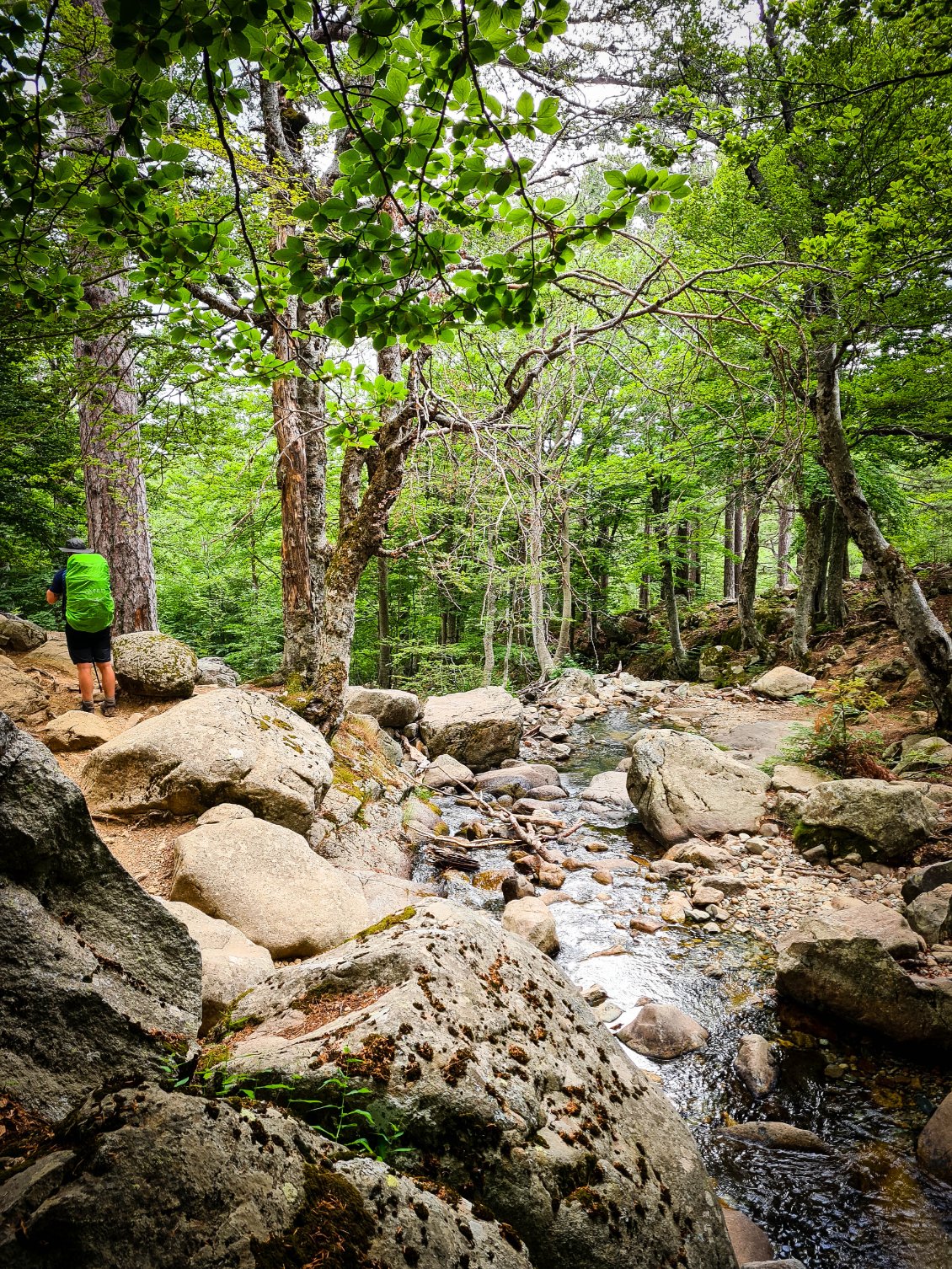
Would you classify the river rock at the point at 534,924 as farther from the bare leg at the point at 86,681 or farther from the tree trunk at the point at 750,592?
the tree trunk at the point at 750,592

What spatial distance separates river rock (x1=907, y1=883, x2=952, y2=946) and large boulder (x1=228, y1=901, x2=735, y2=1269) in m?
3.81

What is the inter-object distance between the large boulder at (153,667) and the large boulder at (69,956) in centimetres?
577

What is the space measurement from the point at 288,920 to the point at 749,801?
6.78m

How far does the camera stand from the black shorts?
261 inches

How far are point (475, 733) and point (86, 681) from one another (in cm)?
686

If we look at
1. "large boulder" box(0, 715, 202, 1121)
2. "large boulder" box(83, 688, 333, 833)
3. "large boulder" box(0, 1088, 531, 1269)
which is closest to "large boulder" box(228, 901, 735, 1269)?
"large boulder" box(0, 1088, 531, 1269)

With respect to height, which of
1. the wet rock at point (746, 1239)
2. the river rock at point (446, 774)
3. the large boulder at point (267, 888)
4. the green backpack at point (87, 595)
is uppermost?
the green backpack at point (87, 595)

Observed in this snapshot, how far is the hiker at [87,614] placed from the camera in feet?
21.5

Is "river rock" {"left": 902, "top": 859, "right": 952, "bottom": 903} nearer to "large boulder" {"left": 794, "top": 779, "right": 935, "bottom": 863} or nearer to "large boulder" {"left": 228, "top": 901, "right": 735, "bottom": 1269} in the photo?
"large boulder" {"left": 794, "top": 779, "right": 935, "bottom": 863}

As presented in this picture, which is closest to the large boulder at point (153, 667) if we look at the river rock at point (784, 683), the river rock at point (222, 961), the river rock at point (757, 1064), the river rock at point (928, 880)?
the river rock at point (222, 961)

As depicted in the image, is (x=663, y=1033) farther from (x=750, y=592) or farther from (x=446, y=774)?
(x=750, y=592)

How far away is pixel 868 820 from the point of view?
668 cm

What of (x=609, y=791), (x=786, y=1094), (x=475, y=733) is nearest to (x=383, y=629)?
(x=475, y=733)

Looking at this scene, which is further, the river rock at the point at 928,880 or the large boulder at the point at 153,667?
the large boulder at the point at 153,667
